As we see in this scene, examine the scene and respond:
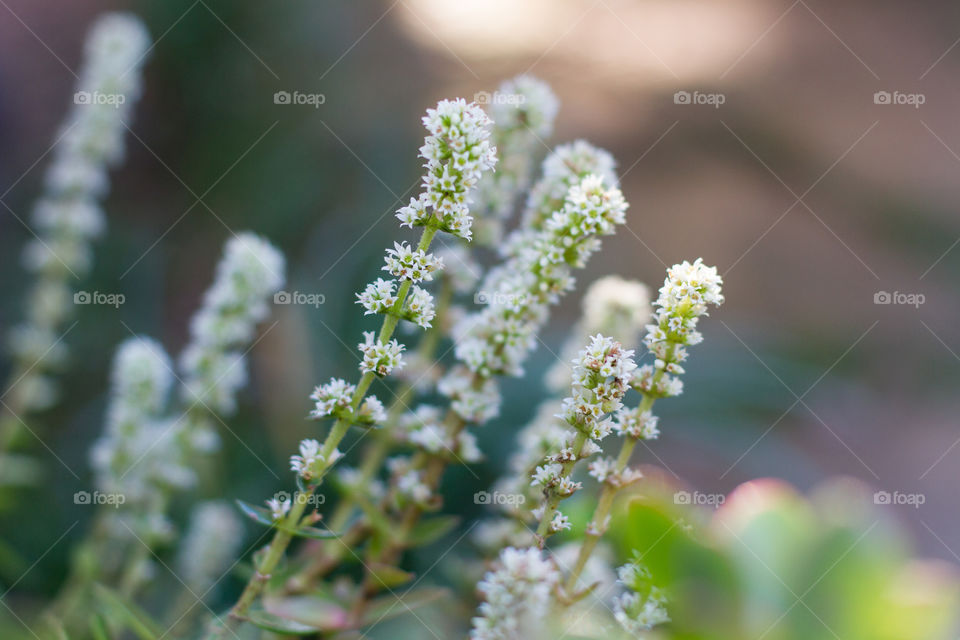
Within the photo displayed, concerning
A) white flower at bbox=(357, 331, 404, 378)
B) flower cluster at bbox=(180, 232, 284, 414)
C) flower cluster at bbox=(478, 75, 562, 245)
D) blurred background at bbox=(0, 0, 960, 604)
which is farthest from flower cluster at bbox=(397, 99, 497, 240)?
blurred background at bbox=(0, 0, 960, 604)

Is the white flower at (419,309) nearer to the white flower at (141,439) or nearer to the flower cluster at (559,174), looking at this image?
the flower cluster at (559,174)

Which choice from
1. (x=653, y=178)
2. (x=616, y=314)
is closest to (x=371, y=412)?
(x=616, y=314)

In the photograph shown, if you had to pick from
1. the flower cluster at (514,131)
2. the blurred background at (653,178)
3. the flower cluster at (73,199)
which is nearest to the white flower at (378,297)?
the flower cluster at (514,131)

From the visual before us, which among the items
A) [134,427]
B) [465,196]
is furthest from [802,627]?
[134,427]

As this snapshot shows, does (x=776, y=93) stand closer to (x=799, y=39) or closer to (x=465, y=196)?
(x=799, y=39)

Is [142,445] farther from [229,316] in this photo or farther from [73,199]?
[73,199]
